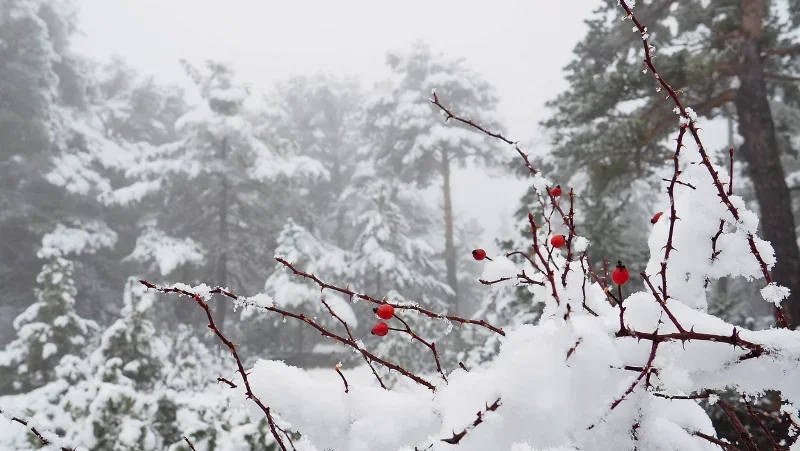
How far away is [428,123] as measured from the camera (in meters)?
19.6

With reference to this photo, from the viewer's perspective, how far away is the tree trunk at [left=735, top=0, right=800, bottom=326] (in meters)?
6.18

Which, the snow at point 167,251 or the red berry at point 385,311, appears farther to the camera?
the snow at point 167,251

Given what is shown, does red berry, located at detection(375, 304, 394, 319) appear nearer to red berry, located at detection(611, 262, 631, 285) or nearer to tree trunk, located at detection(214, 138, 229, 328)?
red berry, located at detection(611, 262, 631, 285)

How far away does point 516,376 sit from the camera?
3.21 feet

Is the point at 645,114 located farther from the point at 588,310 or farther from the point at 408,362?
the point at 408,362

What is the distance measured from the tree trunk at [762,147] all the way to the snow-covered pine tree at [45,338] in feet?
40.7

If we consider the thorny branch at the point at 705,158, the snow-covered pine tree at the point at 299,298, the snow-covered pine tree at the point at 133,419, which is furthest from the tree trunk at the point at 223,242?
the thorny branch at the point at 705,158

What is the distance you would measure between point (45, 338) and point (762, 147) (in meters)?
13.3

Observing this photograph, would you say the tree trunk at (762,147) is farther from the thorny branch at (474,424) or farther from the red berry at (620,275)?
the thorny branch at (474,424)

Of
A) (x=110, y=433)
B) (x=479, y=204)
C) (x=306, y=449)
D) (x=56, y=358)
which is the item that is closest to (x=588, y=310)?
(x=306, y=449)

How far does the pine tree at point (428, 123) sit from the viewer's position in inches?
766

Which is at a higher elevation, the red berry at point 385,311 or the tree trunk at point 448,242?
the tree trunk at point 448,242

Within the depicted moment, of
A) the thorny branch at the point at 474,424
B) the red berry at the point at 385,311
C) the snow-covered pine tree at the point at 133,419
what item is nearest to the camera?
the thorny branch at the point at 474,424

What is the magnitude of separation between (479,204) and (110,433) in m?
79.1
